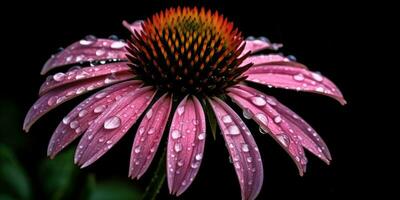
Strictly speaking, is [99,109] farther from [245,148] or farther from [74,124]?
[245,148]

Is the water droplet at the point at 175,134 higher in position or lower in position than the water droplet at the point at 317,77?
lower

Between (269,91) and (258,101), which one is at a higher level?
(269,91)

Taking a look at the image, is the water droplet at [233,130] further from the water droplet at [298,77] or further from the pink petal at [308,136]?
the water droplet at [298,77]

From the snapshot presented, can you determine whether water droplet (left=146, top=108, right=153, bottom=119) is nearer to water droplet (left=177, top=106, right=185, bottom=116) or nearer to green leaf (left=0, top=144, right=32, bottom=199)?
water droplet (left=177, top=106, right=185, bottom=116)

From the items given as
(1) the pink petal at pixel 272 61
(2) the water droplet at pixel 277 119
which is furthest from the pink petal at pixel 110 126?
(1) the pink petal at pixel 272 61

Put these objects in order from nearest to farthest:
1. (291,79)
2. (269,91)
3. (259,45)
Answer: (291,79)
(259,45)
(269,91)

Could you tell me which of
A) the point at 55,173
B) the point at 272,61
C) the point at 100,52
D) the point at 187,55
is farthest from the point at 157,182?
the point at 55,173

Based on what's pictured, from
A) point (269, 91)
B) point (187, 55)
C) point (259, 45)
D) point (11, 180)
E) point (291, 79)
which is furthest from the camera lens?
point (269, 91)
